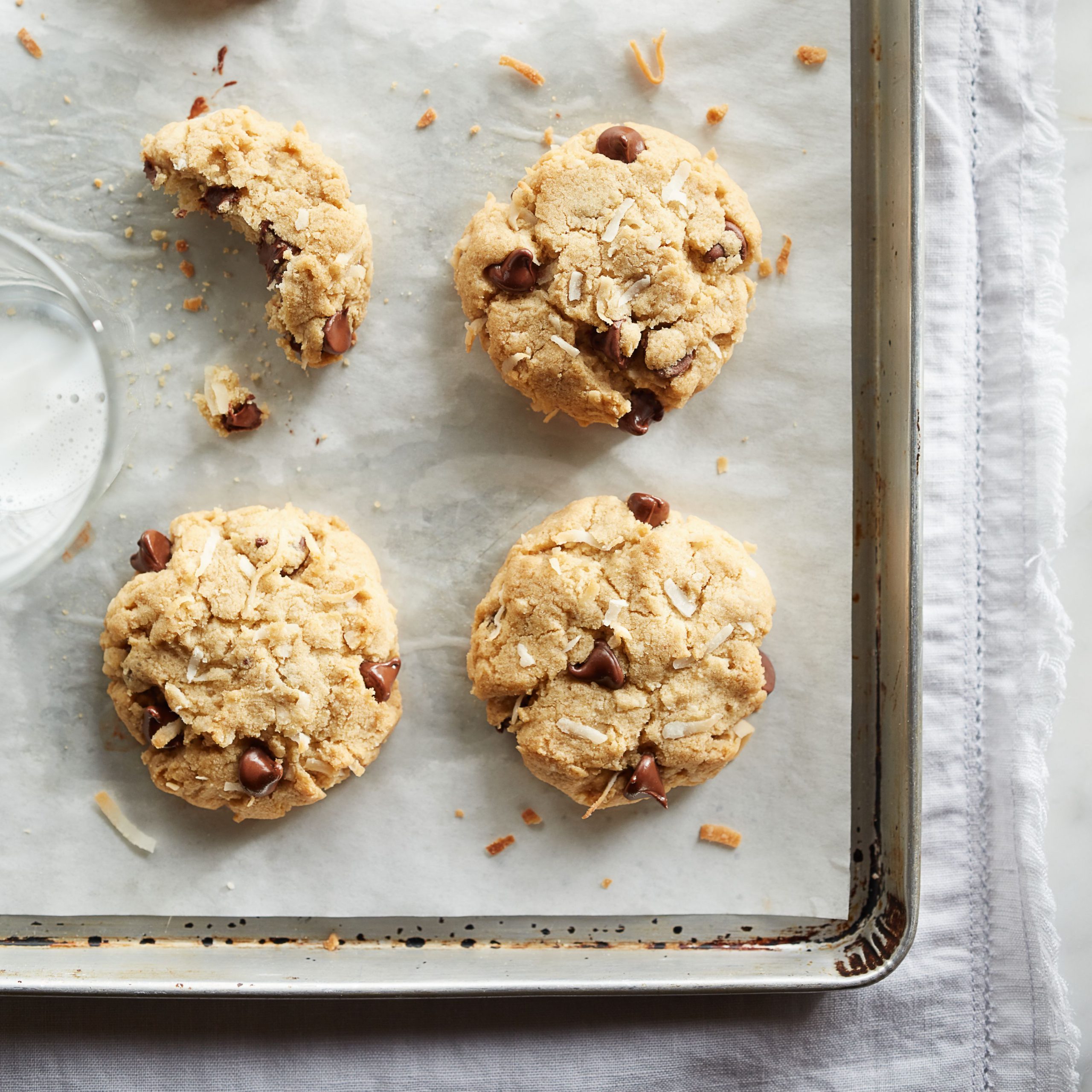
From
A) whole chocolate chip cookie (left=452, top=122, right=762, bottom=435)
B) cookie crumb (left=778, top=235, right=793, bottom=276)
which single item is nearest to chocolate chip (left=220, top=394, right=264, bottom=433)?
whole chocolate chip cookie (left=452, top=122, right=762, bottom=435)

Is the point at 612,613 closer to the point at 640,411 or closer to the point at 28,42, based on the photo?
the point at 640,411

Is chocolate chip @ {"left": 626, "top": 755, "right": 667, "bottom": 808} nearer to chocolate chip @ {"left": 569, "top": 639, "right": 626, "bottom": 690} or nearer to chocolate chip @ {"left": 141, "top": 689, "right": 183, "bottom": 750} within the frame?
chocolate chip @ {"left": 569, "top": 639, "right": 626, "bottom": 690}

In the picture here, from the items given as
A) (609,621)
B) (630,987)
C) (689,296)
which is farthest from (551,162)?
(630,987)

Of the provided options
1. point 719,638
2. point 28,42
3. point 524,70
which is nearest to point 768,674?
point 719,638

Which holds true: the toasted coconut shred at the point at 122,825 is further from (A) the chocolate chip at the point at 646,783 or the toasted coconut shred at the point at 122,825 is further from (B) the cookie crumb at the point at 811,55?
(B) the cookie crumb at the point at 811,55

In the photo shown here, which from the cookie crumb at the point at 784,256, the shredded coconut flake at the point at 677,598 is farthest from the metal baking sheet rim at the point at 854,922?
the shredded coconut flake at the point at 677,598

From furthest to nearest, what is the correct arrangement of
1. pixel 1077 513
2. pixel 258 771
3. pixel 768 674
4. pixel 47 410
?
pixel 1077 513
pixel 47 410
pixel 768 674
pixel 258 771

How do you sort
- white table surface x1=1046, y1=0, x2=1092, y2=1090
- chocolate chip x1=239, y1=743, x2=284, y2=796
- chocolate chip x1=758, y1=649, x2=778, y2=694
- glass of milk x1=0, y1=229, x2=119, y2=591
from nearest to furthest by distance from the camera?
1. chocolate chip x1=239, y1=743, x2=284, y2=796
2. chocolate chip x1=758, y1=649, x2=778, y2=694
3. glass of milk x1=0, y1=229, x2=119, y2=591
4. white table surface x1=1046, y1=0, x2=1092, y2=1090
